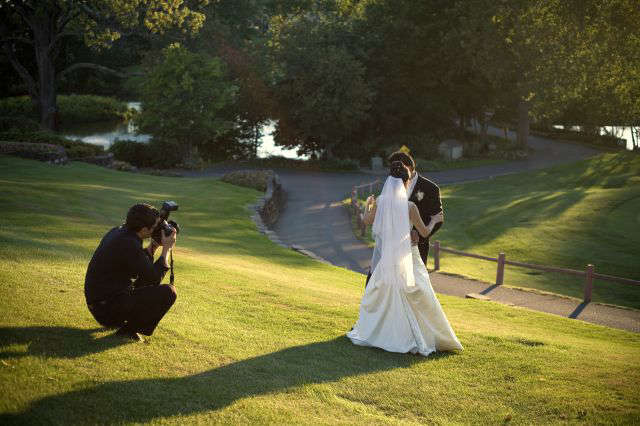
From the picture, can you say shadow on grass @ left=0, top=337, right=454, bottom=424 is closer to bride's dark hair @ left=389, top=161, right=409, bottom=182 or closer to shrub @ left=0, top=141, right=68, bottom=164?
bride's dark hair @ left=389, top=161, right=409, bottom=182

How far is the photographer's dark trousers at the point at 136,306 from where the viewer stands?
7.90 meters

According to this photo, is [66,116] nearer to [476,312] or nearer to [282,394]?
[476,312]

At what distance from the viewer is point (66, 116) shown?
220 feet

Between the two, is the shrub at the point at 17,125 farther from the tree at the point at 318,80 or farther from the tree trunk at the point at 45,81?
the tree at the point at 318,80

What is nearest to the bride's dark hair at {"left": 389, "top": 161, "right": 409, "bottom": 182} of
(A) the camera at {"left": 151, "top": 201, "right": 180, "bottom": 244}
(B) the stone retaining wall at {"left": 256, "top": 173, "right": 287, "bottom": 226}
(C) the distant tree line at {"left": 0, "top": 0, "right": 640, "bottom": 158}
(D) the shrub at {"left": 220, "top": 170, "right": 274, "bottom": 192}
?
(A) the camera at {"left": 151, "top": 201, "right": 180, "bottom": 244}

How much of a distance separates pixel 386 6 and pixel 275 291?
4870cm

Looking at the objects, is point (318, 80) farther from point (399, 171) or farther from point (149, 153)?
point (399, 171)

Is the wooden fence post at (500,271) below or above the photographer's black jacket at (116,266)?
below

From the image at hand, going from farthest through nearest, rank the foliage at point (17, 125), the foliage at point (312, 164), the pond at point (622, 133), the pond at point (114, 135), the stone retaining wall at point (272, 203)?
the pond at point (622, 133)
the pond at point (114, 135)
the foliage at point (312, 164)
the foliage at point (17, 125)
the stone retaining wall at point (272, 203)

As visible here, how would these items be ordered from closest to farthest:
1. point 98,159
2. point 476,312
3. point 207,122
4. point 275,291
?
point 275,291, point 476,312, point 98,159, point 207,122

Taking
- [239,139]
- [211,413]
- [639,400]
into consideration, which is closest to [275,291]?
[211,413]

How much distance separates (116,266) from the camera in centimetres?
778

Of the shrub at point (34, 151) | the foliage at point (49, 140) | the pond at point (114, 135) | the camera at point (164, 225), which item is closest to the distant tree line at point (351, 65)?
the pond at point (114, 135)

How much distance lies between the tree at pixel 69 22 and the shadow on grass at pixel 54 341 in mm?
31388
